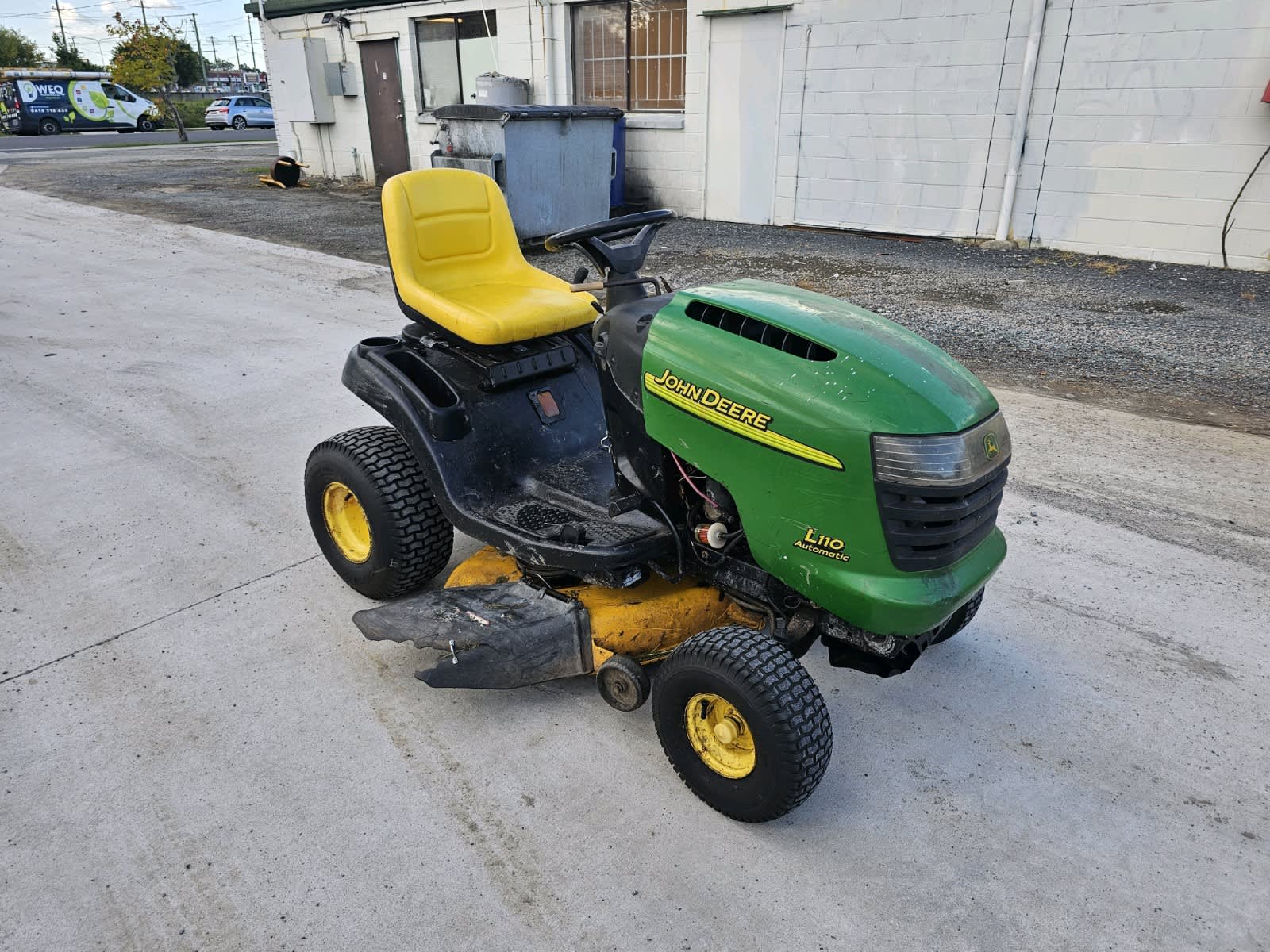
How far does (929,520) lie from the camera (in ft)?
6.41

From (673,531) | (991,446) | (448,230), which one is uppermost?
(448,230)

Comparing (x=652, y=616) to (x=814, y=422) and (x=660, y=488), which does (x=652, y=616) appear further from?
(x=814, y=422)

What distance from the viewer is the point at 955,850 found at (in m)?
2.12

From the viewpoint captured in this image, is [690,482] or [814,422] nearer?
[814,422]

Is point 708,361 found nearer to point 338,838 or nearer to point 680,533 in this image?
point 680,533

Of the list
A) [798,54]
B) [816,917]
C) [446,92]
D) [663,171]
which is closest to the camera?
[816,917]

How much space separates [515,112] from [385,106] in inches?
237

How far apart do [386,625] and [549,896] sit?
973 mm

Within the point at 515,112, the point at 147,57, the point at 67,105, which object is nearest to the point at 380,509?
the point at 515,112

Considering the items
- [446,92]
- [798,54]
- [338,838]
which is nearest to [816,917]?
[338,838]

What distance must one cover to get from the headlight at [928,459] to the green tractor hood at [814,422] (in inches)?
1.0

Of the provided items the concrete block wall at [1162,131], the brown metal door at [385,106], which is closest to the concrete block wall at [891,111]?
the concrete block wall at [1162,131]

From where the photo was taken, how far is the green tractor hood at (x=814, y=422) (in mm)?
1948

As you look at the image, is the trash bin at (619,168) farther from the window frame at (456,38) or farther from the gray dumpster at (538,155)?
the window frame at (456,38)
